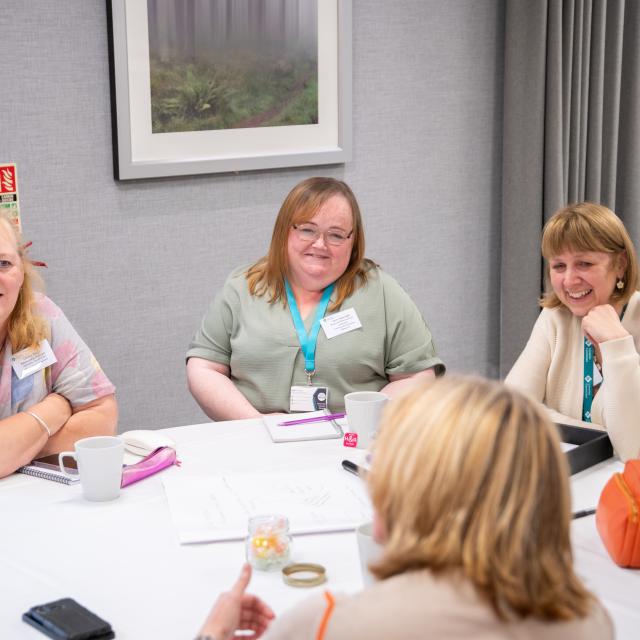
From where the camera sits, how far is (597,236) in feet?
7.97

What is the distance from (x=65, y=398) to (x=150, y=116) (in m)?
1.54

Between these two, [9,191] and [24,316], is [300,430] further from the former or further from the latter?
[9,191]

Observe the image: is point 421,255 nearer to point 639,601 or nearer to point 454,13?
point 454,13

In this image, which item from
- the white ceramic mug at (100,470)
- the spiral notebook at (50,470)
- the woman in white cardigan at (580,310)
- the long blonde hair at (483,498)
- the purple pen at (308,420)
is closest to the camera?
the long blonde hair at (483,498)

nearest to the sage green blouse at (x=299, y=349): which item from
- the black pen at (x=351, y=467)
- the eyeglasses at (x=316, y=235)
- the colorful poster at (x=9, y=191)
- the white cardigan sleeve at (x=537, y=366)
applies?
the eyeglasses at (x=316, y=235)

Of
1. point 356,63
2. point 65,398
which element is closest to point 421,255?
point 356,63

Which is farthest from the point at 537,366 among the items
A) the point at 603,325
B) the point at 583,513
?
the point at 583,513

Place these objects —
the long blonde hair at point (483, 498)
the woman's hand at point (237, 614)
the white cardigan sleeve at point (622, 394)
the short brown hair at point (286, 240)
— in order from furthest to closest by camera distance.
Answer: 1. the short brown hair at point (286, 240)
2. the white cardigan sleeve at point (622, 394)
3. the woman's hand at point (237, 614)
4. the long blonde hair at point (483, 498)

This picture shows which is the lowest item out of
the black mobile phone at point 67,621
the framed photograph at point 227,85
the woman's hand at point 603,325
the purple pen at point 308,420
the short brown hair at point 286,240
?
the black mobile phone at point 67,621

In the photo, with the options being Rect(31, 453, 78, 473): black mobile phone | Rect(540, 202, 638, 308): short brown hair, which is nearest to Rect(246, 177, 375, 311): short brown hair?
Rect(540, 202, 638, 308): short brown hair

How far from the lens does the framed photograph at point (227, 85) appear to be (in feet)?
11.1

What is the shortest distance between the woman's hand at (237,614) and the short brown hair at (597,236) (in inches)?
57.9

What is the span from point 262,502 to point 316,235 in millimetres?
1115

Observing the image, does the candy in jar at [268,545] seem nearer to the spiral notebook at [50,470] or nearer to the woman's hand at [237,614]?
the woman's hand at [237,614]
